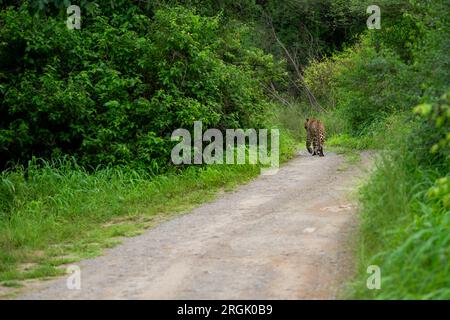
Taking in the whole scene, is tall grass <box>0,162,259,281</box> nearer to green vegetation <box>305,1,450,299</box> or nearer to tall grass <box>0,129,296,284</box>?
tall grass <box>0,129,296,284</box>

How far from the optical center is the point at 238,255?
7.75 metres

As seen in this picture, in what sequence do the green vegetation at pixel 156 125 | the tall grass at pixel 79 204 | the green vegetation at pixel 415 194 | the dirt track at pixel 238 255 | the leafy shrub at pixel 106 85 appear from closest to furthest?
the green vegetation at pixel 415 194
the dirt track at pixel 238 255
the green vegetation at pixel 156 125
the tall grass at pixel 79 204
the leafy shrub at pixel 106 85

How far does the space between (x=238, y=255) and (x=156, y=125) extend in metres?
6.90

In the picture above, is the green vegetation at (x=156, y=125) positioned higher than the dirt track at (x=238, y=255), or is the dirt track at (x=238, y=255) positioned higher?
the green vegetation at (x=156, y=125)

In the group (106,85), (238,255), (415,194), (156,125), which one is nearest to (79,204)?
(156,125)

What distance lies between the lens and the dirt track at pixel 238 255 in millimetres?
6516

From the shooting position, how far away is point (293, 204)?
10.7 m

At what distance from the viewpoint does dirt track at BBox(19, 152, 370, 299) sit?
6.52 meters

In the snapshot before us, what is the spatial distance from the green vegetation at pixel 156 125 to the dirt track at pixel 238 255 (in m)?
0.45

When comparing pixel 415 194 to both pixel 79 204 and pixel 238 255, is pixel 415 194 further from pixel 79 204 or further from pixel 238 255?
pixel 79 204

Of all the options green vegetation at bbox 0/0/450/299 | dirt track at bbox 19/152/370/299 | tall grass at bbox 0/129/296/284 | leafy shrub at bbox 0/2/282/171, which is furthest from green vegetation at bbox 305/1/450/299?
leafy shrub at bbox 0/2/282/171

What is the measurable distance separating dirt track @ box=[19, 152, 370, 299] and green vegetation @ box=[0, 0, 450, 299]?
449mm

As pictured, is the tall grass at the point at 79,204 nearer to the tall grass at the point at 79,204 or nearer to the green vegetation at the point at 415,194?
the tall grass at the point at 79,204

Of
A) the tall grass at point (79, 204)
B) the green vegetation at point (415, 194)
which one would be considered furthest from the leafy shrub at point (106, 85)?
the green vegetation at point (415, 194)
